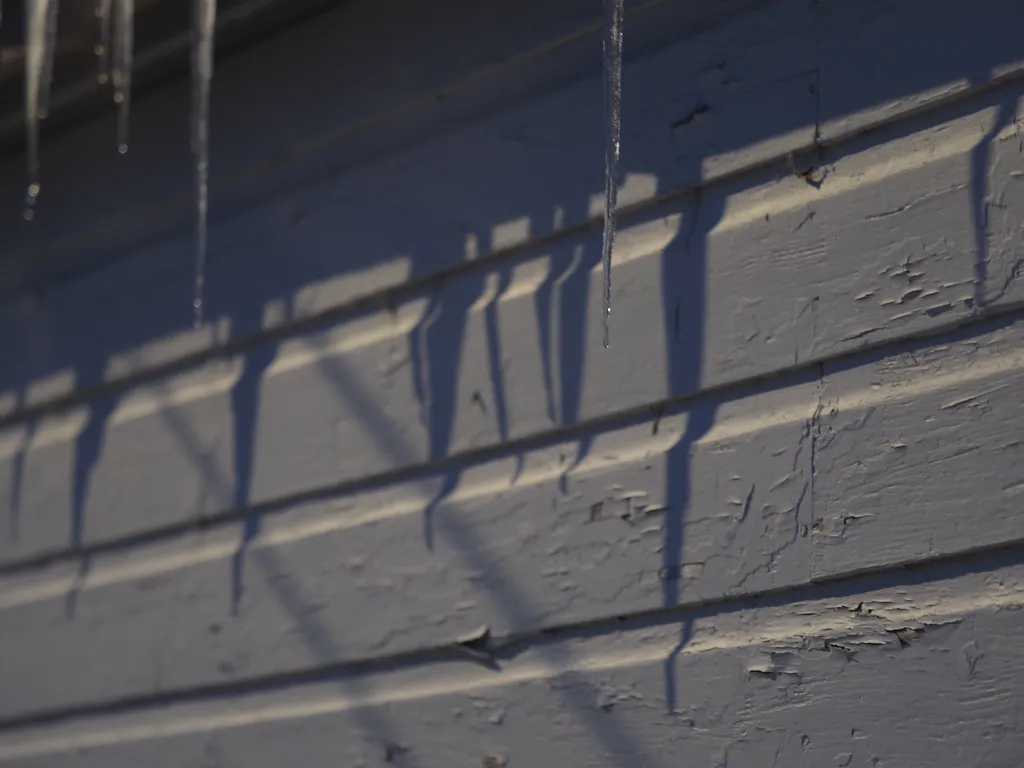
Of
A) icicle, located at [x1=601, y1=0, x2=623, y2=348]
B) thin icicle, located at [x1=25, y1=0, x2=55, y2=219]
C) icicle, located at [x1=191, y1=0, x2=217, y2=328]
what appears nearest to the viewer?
icicle, located at [x1=601, y1=0, x2=623, y2=348]

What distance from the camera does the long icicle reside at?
1948 millimetres

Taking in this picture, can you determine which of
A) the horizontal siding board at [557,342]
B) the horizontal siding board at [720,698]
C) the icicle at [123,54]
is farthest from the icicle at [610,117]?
the icicle at [123,54]

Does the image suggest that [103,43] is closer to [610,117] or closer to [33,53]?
[33,53]

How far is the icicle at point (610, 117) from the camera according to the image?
148 cm

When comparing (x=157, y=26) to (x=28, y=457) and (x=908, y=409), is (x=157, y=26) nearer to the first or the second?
(x=28, y=457)

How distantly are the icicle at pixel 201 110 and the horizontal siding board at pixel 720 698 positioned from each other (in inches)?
28.7

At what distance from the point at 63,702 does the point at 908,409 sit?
1569mm

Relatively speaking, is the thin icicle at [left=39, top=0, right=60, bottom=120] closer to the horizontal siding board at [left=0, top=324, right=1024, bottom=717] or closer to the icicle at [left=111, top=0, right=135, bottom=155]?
the icicle at [left=111, top=0, right=135, bottom=155]

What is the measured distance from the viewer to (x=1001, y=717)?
4.06 feet

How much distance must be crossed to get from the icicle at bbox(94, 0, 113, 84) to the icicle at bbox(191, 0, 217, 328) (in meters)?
0.16

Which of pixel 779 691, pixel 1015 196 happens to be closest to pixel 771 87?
pixel 1015 196

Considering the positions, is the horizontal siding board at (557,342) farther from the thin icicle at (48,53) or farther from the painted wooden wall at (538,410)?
the thin icicle at (48,53)

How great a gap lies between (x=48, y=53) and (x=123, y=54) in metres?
0.14

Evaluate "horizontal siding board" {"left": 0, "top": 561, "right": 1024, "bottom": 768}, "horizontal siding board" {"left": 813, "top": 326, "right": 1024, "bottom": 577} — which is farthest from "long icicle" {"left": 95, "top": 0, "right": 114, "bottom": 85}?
"horizontal siding board" {"left": 813, "top": 326, "right": 1024, "bottom": 577}
